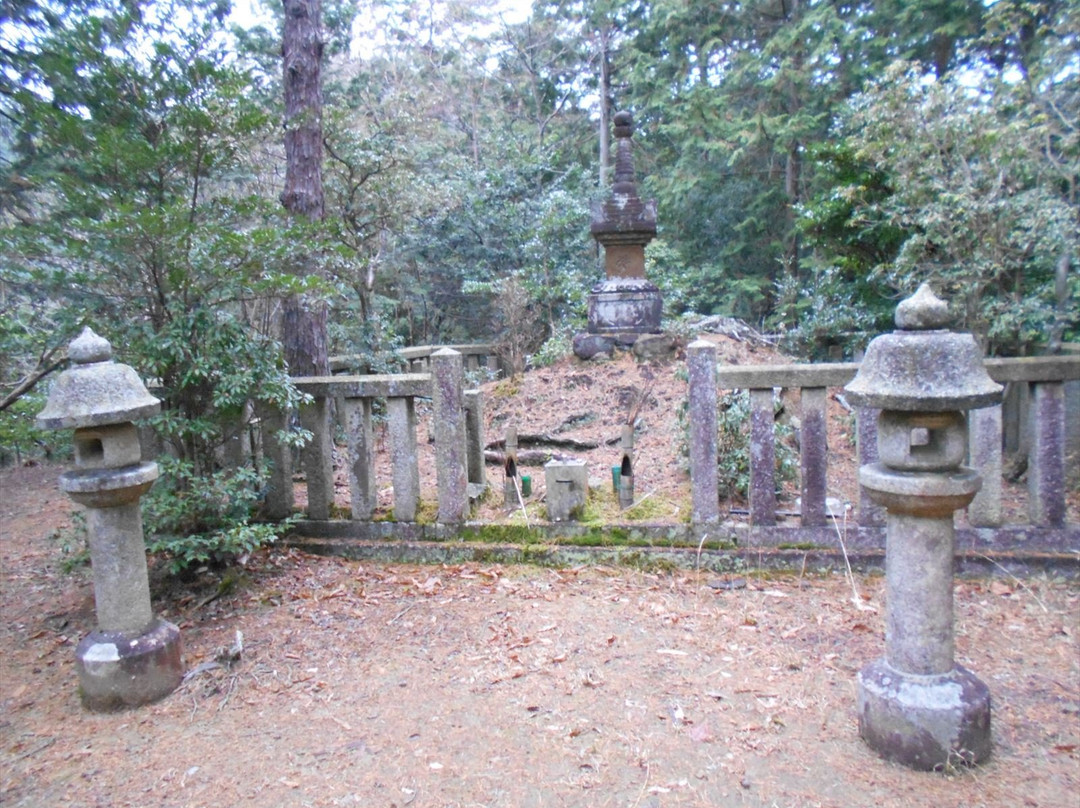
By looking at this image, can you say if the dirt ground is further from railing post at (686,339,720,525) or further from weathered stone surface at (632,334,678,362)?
weathered stone surface at (632,334,678,362)

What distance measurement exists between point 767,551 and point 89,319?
4063 millimetres

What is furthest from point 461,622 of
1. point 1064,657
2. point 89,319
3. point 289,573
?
point 1064,657

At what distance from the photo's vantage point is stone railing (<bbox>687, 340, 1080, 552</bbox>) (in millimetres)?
3998

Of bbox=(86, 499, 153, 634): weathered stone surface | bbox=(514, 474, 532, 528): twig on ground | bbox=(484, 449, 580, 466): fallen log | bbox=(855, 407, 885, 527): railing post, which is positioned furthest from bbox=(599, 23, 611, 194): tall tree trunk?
bbox=(86, 499, 153, 634): weathered stone surface

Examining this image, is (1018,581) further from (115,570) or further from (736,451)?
(115,570)

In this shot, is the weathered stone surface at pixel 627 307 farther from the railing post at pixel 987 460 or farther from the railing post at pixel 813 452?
the railing post at pixel 987 460

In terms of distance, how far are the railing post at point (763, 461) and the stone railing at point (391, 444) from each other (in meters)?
1.81

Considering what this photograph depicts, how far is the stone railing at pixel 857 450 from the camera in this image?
13.1 ft

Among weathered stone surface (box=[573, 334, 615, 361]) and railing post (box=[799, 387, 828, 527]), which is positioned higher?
weathered stone surface (box=[573, 334, 615, 361])

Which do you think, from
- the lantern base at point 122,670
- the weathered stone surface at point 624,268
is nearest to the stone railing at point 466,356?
the weathered stone surface at point 624,268

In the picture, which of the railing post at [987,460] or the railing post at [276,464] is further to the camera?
the railing post at [276,464]

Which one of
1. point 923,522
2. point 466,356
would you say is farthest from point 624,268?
point 923,522

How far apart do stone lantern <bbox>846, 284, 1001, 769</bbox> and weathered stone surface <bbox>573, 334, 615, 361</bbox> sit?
661 cm

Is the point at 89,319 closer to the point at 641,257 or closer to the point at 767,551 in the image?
the point at 767,551
